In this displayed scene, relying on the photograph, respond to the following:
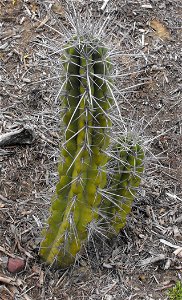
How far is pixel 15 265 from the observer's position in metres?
3.30

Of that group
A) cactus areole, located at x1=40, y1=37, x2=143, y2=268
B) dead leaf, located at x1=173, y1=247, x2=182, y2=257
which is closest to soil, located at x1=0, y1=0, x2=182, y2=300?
dead leaf, located at x1=173, y1=247, x2=182, y2=257

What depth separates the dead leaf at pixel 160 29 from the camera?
5.12 m

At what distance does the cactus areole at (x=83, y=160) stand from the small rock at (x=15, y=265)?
0.45 feet

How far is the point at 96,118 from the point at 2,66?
6.94 ft

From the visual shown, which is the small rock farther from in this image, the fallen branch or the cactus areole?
the fallen branch

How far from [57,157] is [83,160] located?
3.64 ft

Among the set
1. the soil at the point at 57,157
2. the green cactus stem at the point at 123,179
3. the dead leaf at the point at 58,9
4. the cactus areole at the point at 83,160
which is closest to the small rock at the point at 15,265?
the soil at the point at 57,157

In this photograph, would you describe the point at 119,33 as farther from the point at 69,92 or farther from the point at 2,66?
the point at 69,92

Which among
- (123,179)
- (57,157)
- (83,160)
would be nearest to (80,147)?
(83,160)

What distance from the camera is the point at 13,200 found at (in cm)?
370

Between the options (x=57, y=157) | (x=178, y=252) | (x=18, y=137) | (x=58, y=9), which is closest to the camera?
(x=178, y=252)

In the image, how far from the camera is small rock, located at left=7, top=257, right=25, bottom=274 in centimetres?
330

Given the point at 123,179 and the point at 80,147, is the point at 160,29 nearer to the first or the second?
the point at 123,179

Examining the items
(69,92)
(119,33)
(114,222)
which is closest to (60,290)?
(114,222)
